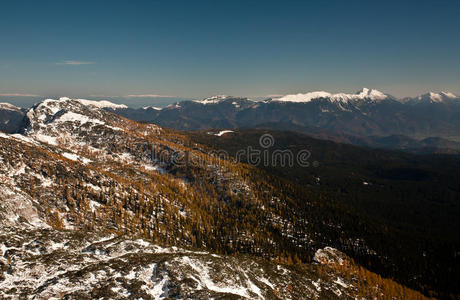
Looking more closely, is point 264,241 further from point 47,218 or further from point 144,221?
point 47,218

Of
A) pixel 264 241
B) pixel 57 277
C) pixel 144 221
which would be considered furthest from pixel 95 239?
pixel 264 241

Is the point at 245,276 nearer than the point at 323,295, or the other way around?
the point at 245,276

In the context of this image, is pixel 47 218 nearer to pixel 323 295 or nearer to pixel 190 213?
pixel 190 213

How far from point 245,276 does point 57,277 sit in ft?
172

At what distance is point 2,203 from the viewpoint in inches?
3765

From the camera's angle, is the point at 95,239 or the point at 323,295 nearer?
the point at 95,239

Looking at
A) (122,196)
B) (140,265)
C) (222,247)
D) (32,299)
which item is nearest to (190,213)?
(222,247)

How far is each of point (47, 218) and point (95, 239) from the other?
211 ft

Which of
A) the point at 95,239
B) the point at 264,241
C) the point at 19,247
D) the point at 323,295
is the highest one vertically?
the point at 19,247

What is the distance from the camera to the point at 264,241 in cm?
18850

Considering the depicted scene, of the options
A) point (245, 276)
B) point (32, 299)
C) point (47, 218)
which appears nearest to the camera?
point (32, 299)

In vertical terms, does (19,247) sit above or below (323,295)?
above

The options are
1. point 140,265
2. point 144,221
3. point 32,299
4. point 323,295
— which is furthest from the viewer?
point 144,221

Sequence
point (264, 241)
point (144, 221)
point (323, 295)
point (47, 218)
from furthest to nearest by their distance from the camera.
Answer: point (264, 241) < point (144, 221) < point (47, 218) < point (323, 295)
